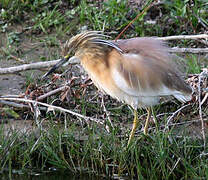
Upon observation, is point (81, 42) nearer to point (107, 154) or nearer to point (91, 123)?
point (91, 123)

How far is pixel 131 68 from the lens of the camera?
4367 millimetres

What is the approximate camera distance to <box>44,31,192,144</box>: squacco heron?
4.38m

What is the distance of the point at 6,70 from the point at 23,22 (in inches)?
80.0

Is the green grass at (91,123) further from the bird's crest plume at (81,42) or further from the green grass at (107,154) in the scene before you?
the bird's crest plume at (81,42)

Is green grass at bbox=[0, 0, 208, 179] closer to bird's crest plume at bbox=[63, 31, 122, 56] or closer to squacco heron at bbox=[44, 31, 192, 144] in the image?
squacco heron at bbox=[44, 31, 192, 144]

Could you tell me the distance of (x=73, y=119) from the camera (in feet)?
16.7

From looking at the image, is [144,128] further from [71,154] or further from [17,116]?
[17,116]

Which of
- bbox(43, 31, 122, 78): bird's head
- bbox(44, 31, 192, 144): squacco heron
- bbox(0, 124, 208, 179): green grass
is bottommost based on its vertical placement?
bbox(0, 124, 208, 179): green grass

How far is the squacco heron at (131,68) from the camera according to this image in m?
4.38

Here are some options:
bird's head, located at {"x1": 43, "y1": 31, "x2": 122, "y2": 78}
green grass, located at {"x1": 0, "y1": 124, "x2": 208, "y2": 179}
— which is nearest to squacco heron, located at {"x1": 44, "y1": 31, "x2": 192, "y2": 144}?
bird's head, located at {"x1": 43, "y1": 31, "x2": 122, "y2": 78}

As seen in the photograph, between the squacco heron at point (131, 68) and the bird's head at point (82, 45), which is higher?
the bird's head at point (82, 45)

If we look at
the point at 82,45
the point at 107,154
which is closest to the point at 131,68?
the point at 82,45

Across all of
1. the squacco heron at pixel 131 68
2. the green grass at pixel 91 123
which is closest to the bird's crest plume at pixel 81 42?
the squacco heron at pixel 131 68

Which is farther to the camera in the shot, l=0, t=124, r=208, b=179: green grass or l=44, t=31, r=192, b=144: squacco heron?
l=44, t=31, r=192, b=144: squacco heron
